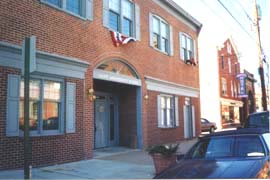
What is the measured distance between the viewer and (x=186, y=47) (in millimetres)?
24219

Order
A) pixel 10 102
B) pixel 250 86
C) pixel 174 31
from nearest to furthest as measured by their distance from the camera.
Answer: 1. pixel 10 102
2. pixel 174 31
3. pixel 250 86

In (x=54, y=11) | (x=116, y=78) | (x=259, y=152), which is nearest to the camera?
(x=259, y=152)

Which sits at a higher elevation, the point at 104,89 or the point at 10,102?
the point at 104,89

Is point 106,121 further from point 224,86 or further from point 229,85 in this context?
point 229,85

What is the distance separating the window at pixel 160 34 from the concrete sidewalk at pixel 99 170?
8.29 m

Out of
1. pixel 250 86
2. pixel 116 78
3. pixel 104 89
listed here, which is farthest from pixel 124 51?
pixel 250 86

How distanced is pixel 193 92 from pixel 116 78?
34.7 ft

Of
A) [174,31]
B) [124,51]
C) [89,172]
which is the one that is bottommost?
[89,172]

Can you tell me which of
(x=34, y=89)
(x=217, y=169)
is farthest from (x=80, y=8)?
(x=217, y=169)

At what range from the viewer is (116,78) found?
15.5 meters

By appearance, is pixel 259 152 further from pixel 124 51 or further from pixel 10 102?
pixel 124 51

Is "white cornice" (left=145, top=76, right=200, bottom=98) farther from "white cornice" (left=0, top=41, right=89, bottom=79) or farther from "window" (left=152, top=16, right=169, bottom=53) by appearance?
"white cornice" (left=0, top=41, right=89, bottom=79)

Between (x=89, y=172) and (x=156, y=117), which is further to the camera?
(x=156, y=117)

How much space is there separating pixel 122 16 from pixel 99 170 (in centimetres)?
817
